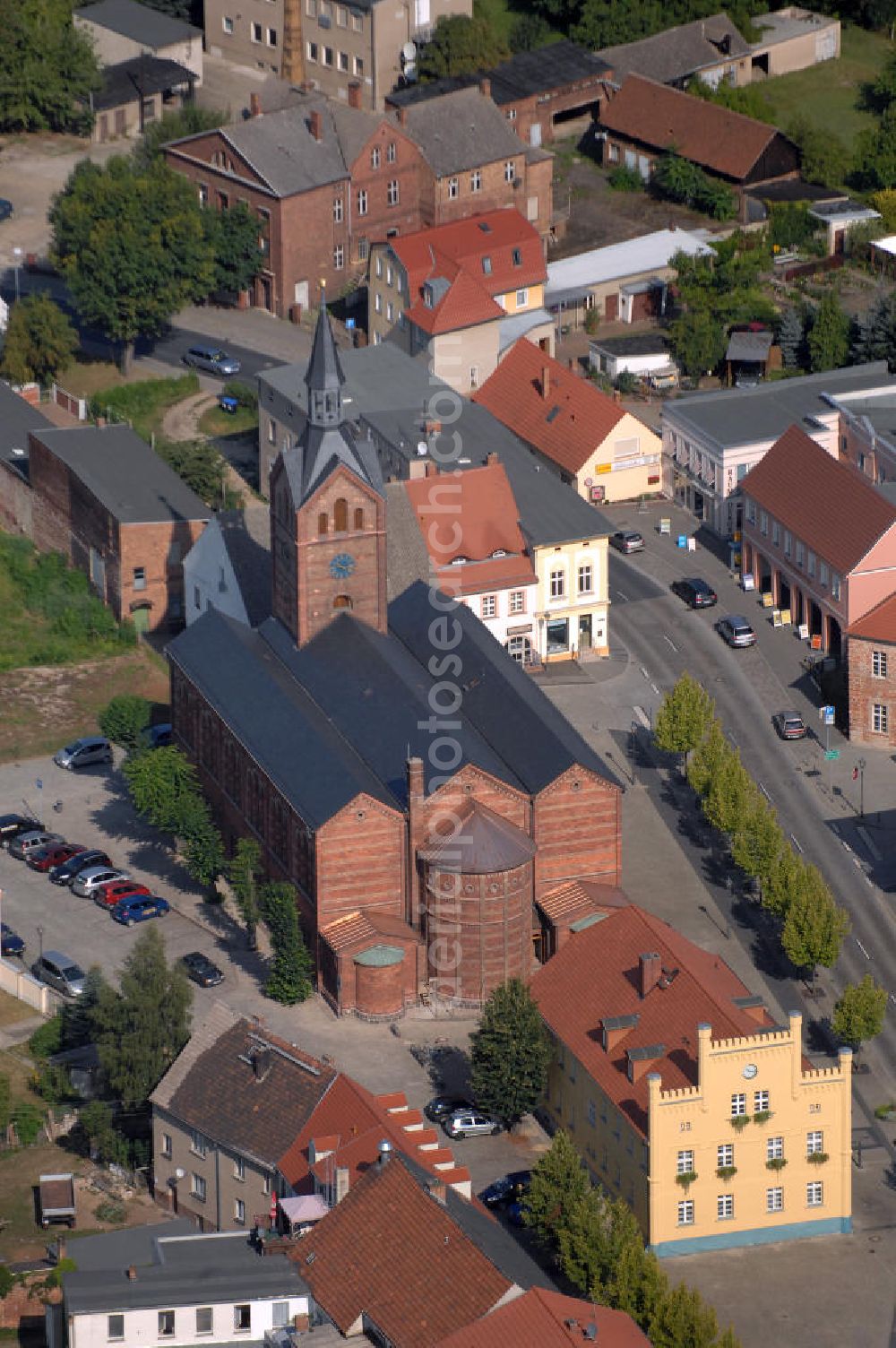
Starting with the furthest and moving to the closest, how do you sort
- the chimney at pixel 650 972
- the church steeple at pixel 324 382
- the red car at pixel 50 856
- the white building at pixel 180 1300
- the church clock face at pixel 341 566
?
1. the red car at pixel 50 856
2. the church clock face at pixel 341 566
3. the church steeple at pixel 324 382
4. the chimney at pixel 650 972
5. the white building at pixel 180 1300

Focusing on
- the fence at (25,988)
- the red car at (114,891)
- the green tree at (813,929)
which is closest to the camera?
the green tree at (813,929)

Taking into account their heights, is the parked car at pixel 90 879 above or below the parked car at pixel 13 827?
above

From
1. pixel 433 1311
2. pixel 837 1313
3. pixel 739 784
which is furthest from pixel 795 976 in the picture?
pixel 433 1311

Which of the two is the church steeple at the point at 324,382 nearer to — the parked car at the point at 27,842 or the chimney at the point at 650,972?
the parked car at the point at 27,842

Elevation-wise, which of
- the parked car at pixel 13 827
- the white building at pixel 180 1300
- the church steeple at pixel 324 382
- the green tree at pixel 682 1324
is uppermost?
the church steeple at pixel 324 382

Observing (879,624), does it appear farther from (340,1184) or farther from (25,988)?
(340,1184)

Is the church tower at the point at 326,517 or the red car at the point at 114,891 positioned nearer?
the church tower at the point at 326,517

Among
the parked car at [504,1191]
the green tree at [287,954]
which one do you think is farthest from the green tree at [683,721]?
the parked car at [504,1191]
